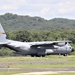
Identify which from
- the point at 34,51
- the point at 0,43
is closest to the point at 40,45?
the point at 34,51

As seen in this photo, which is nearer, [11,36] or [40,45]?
[40,45]

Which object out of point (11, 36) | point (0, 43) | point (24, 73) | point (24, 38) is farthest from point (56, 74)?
point (11, 36)

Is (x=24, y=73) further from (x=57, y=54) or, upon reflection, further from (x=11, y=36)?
(x=11, y=36)

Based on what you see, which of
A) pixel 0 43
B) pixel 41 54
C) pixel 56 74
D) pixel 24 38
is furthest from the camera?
pixel 24 38

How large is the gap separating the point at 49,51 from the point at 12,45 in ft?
24.2

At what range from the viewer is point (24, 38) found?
136m

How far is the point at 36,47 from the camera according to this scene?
82.4m

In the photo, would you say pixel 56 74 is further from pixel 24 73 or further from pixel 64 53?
pixel 64 53

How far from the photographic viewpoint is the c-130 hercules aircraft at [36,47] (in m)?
79.9

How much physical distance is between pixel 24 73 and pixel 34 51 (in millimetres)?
44163

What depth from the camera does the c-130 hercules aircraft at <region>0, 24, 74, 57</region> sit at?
79.9 m

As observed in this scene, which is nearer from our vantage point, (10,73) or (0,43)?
(10,73)

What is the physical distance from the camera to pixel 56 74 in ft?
123

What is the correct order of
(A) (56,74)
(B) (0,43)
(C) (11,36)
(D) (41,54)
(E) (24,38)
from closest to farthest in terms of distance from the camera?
(A) (56,74)
(B) (0,43)
(D) (41,54)
(E) (24,38)
(C) (11,36)
